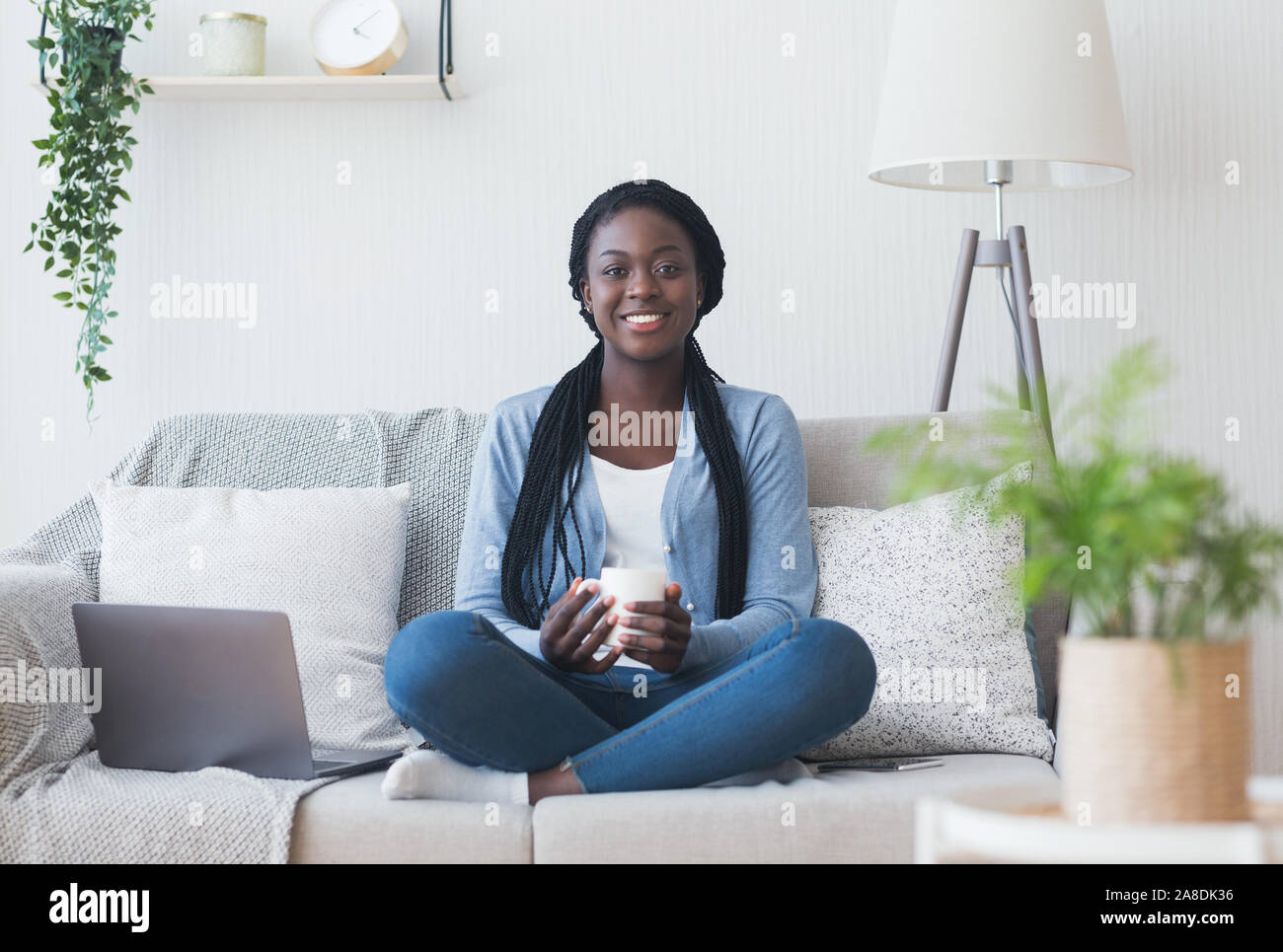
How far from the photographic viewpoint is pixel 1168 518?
2.95 ft

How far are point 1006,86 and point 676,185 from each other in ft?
2.35

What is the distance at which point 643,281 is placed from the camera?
81.4 inches


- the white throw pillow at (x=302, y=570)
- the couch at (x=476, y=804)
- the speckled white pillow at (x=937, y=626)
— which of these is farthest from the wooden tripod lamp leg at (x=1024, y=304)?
the white throw pillow at (x=302, y=570)

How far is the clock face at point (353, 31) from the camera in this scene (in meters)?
2.59

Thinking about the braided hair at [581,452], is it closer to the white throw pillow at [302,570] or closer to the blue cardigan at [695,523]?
the blue cardigan at [695,523]

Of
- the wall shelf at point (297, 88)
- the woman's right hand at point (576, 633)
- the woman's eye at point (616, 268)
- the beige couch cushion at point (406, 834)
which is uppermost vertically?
the wall shelf at point (297, 88)

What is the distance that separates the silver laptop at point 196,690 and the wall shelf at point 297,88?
1.27m

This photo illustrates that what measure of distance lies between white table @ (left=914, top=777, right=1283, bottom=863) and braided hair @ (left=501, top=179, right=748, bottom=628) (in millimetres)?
1035

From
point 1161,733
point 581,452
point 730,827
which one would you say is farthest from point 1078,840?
point 581,452

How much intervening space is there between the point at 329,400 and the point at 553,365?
45 cm
